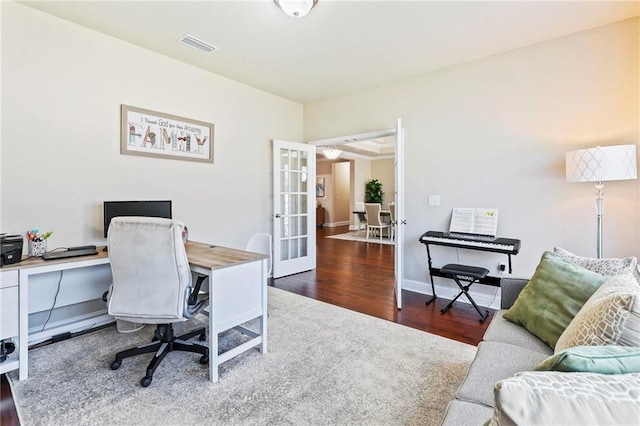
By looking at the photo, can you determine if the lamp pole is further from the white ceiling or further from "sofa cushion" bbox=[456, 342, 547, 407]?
"sofa cushion" bbox=[456, 342, 547, 407]

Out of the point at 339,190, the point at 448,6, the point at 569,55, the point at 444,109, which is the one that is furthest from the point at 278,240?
the point at 339,190

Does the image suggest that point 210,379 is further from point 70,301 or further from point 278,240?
point 278,240

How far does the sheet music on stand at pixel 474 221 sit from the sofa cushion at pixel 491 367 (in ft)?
6.56

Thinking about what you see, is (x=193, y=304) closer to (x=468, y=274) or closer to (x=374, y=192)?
(x=468, y=274)

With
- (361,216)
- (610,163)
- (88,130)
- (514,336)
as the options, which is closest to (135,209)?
(88,130)

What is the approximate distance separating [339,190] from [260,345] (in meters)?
9.60

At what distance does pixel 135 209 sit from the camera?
2.81 metres

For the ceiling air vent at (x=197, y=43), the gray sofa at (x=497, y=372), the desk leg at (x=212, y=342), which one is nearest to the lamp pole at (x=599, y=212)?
the gray sofa at (x=497, y=372)

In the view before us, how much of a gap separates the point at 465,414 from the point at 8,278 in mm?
2686

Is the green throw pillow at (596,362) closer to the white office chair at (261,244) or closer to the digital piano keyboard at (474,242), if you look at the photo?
the digital piano keyboard at (474,242)

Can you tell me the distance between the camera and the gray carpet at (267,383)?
165 cm

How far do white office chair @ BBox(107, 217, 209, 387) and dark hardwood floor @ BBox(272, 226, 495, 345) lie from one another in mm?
1902

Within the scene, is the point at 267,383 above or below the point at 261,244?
below

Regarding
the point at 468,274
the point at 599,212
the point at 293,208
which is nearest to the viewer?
the point at 599,212
